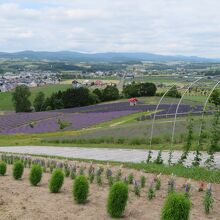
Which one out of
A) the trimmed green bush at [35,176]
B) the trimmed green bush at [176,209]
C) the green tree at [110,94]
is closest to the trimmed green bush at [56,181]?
the trimmed green bush at [35,176]

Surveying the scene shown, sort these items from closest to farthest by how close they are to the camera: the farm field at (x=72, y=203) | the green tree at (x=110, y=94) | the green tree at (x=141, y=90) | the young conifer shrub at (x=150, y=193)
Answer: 1. the farm field at (x=72, y=203)
2. the young conifer shrub at (x=150, y=193)
3. the green tree at (x=141, y=90)
4. the green tree at (x=110, y=94)

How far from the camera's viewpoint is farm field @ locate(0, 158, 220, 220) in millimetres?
9195

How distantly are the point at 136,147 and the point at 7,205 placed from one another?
1881 centimetres

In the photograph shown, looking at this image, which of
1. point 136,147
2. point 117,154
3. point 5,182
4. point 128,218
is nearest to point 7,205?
point 128,218

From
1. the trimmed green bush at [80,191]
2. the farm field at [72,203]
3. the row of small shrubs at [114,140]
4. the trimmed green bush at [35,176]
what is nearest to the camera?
the farm field at [72,203]

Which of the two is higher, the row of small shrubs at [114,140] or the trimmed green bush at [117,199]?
the trimmed green bush at [117,199]

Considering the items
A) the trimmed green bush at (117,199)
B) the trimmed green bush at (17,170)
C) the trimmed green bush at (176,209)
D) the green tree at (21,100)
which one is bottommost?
the green tree at (21,100)

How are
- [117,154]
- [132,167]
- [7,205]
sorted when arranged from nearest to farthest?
[7,205] → [132,167] → [117,154]

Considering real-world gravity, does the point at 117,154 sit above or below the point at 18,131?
above

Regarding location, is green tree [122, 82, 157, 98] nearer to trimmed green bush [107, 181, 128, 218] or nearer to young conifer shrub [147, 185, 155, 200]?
young conifer shrub [147, 185, 155, 200]

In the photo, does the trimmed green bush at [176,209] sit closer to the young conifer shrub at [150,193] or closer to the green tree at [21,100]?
the young conifer shrub at [150,193]

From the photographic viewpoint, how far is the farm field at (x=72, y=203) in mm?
9195

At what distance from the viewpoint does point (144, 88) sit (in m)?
89.4

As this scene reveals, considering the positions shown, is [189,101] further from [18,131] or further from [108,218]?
[108,218]
